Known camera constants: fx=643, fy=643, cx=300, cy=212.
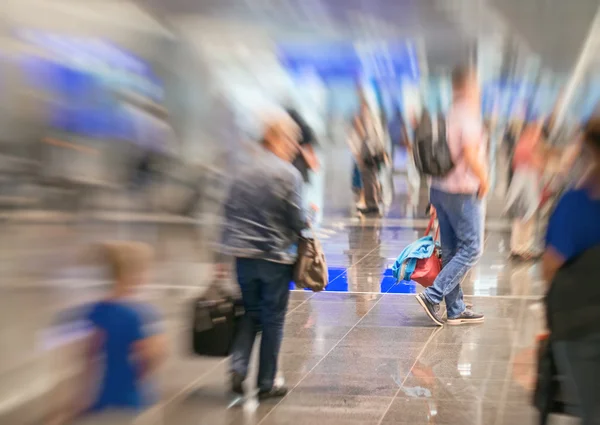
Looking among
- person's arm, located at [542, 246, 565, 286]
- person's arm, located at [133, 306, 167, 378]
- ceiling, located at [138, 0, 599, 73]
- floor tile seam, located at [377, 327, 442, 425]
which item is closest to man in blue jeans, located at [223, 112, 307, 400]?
floor tile seam, located at [377, 327, 442, 425]

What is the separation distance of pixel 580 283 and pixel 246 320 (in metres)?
1.92

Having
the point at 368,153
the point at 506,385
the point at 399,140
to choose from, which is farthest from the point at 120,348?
the point at 368,153

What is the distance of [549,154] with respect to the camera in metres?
6.04

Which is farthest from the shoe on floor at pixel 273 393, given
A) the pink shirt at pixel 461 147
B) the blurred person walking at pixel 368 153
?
the blurred person walking at pixel 368 153

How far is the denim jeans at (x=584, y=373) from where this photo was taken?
2158 millimetres

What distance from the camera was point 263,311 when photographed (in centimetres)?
349

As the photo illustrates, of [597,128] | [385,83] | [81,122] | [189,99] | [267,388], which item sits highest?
[385,83]

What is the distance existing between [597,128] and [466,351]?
2.44m

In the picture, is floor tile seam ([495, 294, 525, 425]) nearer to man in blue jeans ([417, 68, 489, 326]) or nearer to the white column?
man in blue jeans ([417, 68, 489, 326])

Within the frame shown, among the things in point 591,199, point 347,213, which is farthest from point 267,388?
point 347,213

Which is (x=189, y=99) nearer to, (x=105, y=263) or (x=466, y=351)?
(x=466, y=351)

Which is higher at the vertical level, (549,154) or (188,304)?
(549,154)

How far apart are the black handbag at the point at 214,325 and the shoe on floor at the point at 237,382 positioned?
0.13 m

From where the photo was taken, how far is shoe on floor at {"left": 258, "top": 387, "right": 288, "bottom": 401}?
139 inches
